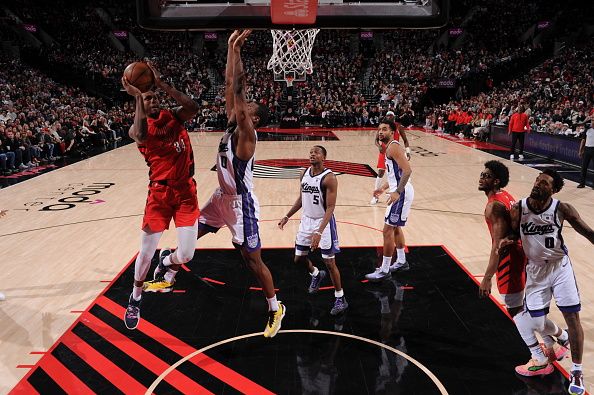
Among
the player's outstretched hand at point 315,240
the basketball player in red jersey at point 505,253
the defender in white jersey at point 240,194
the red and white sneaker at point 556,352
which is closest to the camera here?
the basketball player in red jersey at point 505,253

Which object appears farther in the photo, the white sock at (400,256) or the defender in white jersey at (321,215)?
the white sock at (400,256)

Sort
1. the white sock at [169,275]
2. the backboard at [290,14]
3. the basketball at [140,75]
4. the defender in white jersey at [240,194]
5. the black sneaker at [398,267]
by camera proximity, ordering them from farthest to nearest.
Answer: the black sneaker at [398,267] < the white sock at [169,275] < the backboard at [290,14] < the defender in white jersey at [240,194] < the basketball at [140,75]

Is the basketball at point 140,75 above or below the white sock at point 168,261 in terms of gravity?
above

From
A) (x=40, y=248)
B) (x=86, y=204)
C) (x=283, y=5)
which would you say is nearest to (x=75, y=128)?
(x=86, y=204)

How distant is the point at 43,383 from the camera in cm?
355

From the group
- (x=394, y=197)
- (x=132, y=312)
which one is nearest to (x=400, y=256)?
(x=394, y=197)

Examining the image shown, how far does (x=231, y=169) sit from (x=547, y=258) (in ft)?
7.65

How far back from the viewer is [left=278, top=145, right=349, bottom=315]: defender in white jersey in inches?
183

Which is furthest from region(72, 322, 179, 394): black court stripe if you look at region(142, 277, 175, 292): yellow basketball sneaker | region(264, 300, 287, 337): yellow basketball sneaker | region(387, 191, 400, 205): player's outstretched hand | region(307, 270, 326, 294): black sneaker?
region(387, 191, 400, 205): player's outstretched hand

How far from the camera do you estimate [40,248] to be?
6.70 meters

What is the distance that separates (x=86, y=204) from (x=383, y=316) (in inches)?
259

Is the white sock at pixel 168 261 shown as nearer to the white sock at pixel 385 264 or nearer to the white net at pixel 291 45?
the white sock at pixel 385 264

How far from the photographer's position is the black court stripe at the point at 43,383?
3461 millimetres

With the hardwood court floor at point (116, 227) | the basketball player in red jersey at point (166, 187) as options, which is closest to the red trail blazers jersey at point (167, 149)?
the basketball player in red jersey at point (166, 187)
